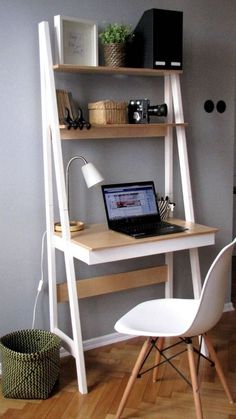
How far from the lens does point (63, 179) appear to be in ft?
8.01

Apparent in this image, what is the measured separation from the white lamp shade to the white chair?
27.7 inches

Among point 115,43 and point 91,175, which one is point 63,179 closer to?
point 91,175

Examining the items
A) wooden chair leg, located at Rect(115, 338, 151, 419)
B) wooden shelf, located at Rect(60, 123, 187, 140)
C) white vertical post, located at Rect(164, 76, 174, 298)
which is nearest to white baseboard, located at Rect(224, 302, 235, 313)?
white vertical post, located at Rect(164, 76, 174, 298)

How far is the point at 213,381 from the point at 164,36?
6.11ft

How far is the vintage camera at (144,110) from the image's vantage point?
2740mm

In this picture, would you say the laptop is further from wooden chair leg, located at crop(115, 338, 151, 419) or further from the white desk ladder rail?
wooden chair leg, located at crop(115, 338, 151, 419)

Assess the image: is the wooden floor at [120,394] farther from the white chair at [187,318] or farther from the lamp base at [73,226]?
the lamp base at [73,226]

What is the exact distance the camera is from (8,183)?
2.62 meters

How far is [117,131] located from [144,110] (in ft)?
0.64

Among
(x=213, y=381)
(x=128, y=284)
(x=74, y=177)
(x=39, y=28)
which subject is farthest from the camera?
(x=128, y=284)

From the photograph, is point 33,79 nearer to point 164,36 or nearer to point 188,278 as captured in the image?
point 164,36

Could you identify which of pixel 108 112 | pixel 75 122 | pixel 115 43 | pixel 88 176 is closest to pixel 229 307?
pixel 88 176

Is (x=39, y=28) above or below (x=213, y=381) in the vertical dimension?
above

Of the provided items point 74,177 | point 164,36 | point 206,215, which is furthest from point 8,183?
point 206,215
